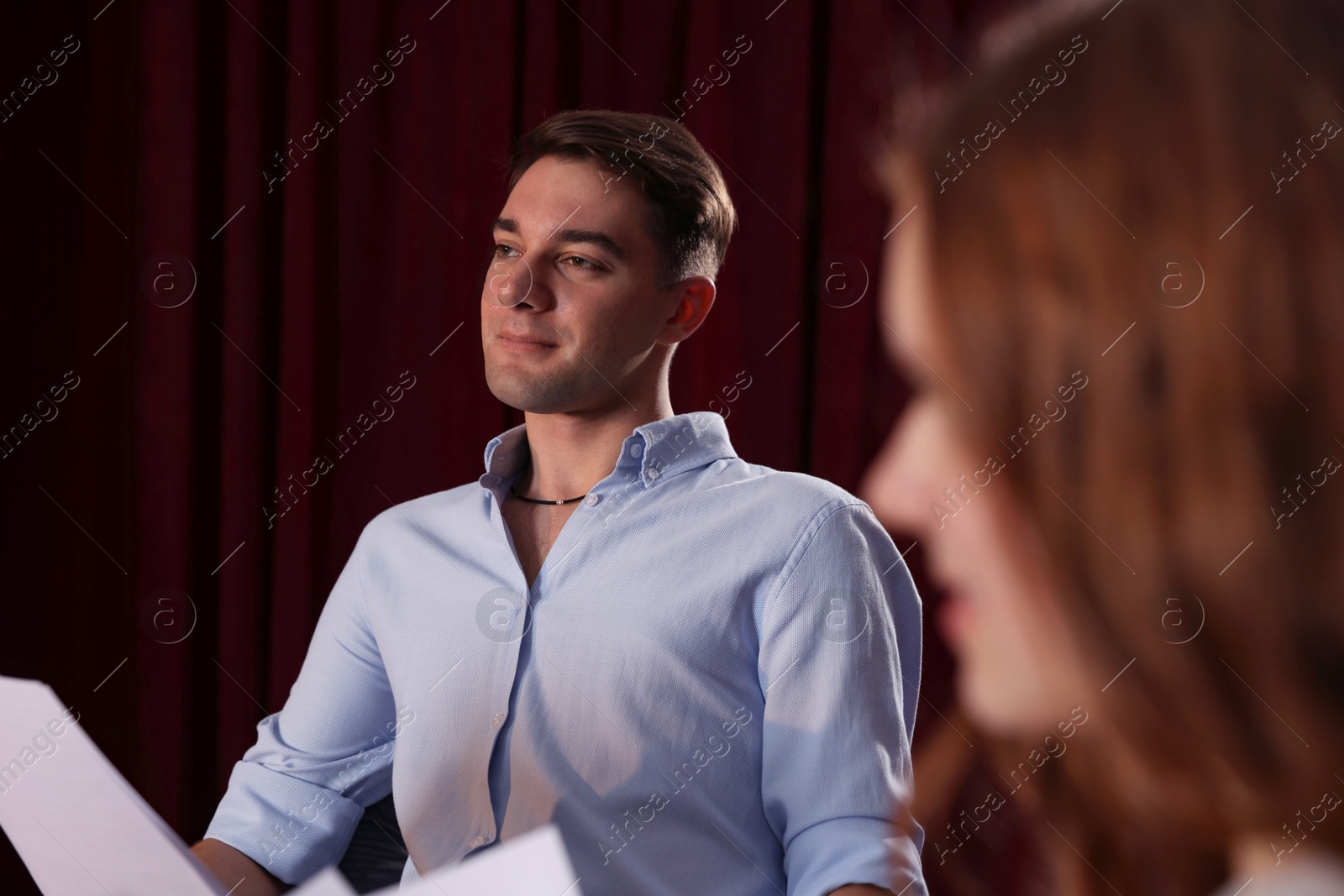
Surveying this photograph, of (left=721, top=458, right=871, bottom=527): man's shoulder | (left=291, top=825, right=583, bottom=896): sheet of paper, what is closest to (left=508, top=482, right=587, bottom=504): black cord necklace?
(left=721, top=458, right=871, bottom=527): man's shoulder

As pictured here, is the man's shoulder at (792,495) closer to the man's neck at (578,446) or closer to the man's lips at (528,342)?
the man's neck at (578,446)

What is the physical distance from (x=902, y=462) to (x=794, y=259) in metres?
1.31

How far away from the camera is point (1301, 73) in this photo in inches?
12.7

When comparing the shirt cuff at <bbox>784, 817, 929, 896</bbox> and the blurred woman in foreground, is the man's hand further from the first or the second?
the blurred woman in foreground

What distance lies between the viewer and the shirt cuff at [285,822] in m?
1.16

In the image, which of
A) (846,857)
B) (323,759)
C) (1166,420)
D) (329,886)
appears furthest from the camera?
(323,759)

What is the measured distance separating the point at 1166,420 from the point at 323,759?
1.09 meters

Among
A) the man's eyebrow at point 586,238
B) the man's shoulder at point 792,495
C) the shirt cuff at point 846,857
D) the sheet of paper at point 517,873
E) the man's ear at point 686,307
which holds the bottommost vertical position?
the shirt cuff at point 846,857

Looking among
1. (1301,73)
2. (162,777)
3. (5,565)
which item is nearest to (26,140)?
(5,565)

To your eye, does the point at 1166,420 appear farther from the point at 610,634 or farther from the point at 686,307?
the point at 686,307

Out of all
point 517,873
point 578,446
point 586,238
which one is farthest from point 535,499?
point 517,873

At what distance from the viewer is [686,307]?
132 cm

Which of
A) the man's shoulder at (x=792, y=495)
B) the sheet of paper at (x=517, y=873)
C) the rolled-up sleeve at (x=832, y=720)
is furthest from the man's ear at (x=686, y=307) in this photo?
the sheet of paper at (x=517, y=873)


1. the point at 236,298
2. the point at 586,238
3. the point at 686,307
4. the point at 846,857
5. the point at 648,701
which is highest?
the point at 236,298
